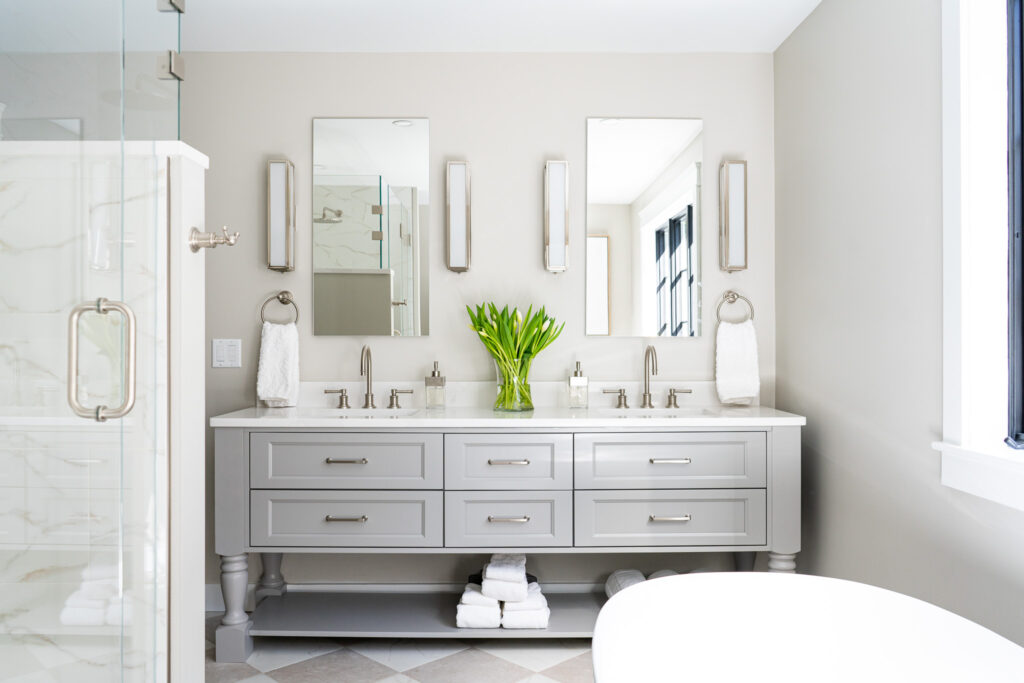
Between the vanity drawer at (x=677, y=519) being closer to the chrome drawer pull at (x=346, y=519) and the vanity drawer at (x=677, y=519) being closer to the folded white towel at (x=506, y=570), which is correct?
the folded white towel at (x=506, y=570)

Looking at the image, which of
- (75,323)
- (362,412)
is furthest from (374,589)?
(75,323)

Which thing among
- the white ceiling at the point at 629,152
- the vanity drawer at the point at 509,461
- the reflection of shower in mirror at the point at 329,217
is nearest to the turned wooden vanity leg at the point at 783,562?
the vanity drawer at the point at 509,461

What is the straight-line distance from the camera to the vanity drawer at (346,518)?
7.11 feet

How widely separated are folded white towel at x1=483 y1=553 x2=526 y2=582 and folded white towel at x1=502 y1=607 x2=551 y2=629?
0.35 feet

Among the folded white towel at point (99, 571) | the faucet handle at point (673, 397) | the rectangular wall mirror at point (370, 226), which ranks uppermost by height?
the rectangular wall mirror at point (370, 226)

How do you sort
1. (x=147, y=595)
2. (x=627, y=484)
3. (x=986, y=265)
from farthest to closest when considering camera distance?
1. (x=627, y=484)
2. (x=986, y=265)
3. (x=147, y=595)

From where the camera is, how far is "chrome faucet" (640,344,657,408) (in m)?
2.61

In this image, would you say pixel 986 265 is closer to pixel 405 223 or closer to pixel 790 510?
pixel 790 510

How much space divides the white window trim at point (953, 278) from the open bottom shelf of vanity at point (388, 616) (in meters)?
1.18

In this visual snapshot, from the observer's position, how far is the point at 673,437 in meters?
2.19

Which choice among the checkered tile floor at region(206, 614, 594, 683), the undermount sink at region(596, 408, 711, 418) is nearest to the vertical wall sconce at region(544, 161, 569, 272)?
the undermount sink at region(596, 408, 711, 418)

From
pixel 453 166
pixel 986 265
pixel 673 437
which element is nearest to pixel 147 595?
pixel 673 437

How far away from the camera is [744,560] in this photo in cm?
255

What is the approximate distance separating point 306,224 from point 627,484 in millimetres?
1603
